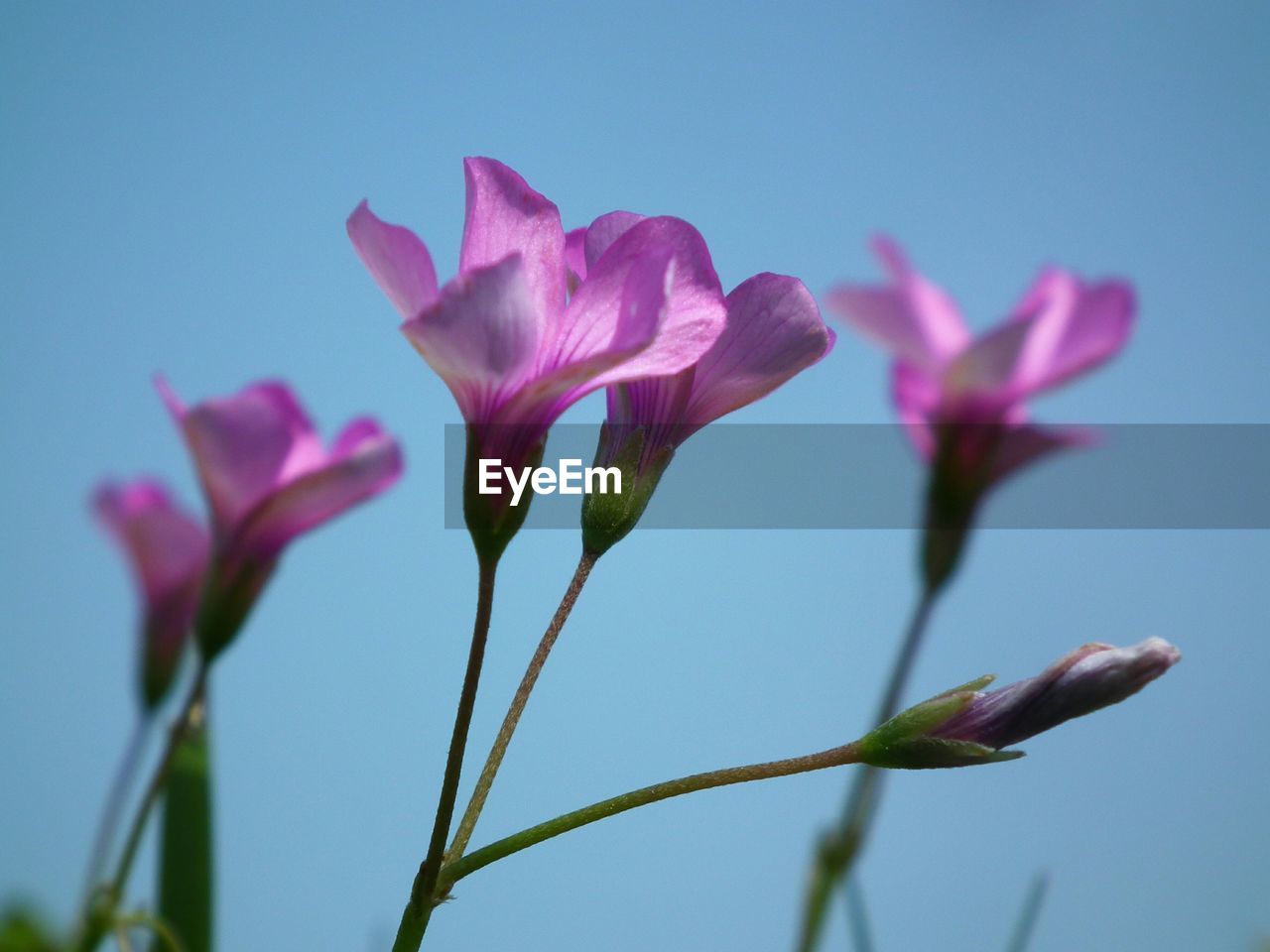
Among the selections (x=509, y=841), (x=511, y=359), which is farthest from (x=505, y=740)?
(x=511, y=359)

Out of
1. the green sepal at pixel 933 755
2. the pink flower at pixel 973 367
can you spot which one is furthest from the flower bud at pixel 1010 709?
the pink flower at pixel 973 367

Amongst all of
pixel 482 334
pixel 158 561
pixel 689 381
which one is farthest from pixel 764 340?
pixel 158 561

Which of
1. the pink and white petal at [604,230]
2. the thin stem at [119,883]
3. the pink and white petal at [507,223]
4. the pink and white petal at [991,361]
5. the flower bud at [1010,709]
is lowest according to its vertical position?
the thin stem at [119,883]

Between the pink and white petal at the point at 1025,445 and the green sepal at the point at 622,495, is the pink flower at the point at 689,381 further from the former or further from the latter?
the pink and white petal at the point at 1025,445

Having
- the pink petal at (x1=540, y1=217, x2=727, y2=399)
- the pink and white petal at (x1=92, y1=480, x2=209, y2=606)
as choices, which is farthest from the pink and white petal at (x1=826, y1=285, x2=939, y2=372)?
the pink and white petal at (x1=92, y1=480, x2=209, y2=606)

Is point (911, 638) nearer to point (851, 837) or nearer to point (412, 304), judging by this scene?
point (851, 837)

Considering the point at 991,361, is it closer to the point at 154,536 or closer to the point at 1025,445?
the point at 1025,445

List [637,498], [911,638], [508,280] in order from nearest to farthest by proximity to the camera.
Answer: [911,638], [508,280], [637,498]
